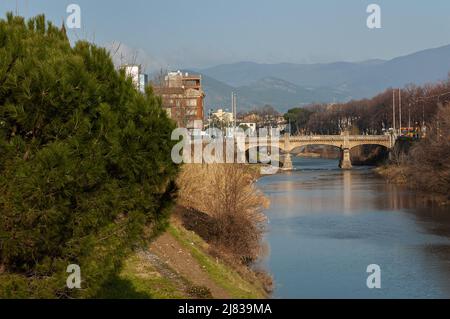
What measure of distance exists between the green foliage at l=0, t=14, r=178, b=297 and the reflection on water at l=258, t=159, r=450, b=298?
43.1 ft

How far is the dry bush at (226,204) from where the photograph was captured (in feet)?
86.6

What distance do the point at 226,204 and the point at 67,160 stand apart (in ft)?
64.5

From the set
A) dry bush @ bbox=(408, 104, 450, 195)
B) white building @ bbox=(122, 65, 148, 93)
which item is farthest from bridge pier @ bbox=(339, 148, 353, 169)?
white building @ bbox=(122, 65, 148, 93)

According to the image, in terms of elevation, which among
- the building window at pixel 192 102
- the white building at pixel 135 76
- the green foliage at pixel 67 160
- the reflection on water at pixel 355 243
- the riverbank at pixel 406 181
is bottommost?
the reflection on water at pixel 355 243

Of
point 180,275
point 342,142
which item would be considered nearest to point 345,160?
point 342,142

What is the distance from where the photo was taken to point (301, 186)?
61562 millimetres

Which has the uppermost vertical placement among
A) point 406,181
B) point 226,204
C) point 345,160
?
point 345,160

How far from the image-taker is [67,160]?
788cm

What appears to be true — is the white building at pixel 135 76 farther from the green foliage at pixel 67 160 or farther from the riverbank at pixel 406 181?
the riverbank at pixel 406 181

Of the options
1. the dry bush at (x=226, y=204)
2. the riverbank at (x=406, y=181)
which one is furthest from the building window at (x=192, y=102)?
the dry bush at (x=226, y=204)

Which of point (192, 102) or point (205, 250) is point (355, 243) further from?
point (192, 102)

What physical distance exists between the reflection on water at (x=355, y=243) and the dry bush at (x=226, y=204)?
1413mm

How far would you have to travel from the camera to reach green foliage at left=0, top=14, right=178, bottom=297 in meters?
7.88
